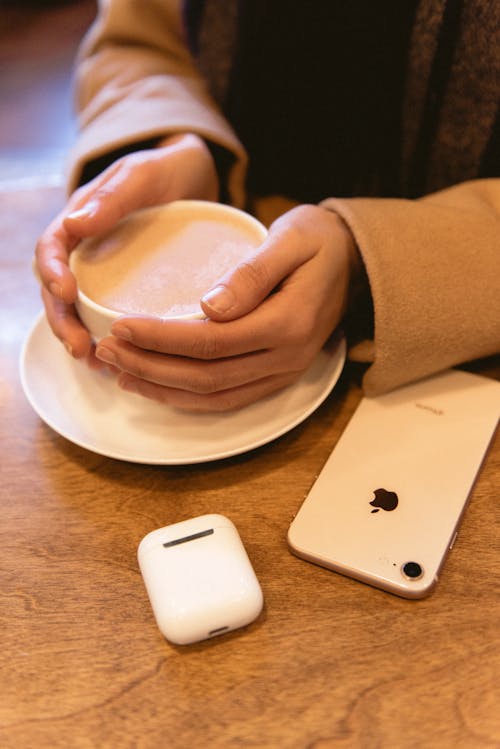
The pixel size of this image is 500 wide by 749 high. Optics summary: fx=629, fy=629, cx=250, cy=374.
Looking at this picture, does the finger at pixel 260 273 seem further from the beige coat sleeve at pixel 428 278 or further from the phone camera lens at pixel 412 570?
the phone camera lens at pixel 412 570

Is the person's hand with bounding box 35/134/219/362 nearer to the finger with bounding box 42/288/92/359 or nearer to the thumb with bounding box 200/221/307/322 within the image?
the finger with bounding box 42/288/92/359

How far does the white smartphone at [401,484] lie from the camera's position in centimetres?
52

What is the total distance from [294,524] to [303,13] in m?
0.64

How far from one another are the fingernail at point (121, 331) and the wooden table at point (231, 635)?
0.16 meters

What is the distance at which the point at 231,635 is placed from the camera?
0.49 m

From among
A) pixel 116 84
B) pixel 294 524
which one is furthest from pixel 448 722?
pixel 116 84

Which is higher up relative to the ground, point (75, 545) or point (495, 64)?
point (495, 64)

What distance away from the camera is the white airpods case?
1.54ft

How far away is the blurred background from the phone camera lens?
52.3 inches

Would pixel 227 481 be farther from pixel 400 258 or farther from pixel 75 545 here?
pixel 400 258

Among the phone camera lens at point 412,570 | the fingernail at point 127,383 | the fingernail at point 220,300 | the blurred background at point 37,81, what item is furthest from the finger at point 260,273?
the blurred background at point 37,81

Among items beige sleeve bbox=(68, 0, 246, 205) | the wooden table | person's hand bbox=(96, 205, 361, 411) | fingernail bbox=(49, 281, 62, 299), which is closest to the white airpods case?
the wooden table

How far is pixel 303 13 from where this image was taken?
31.4 inches

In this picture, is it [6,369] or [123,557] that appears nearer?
[123,557]
